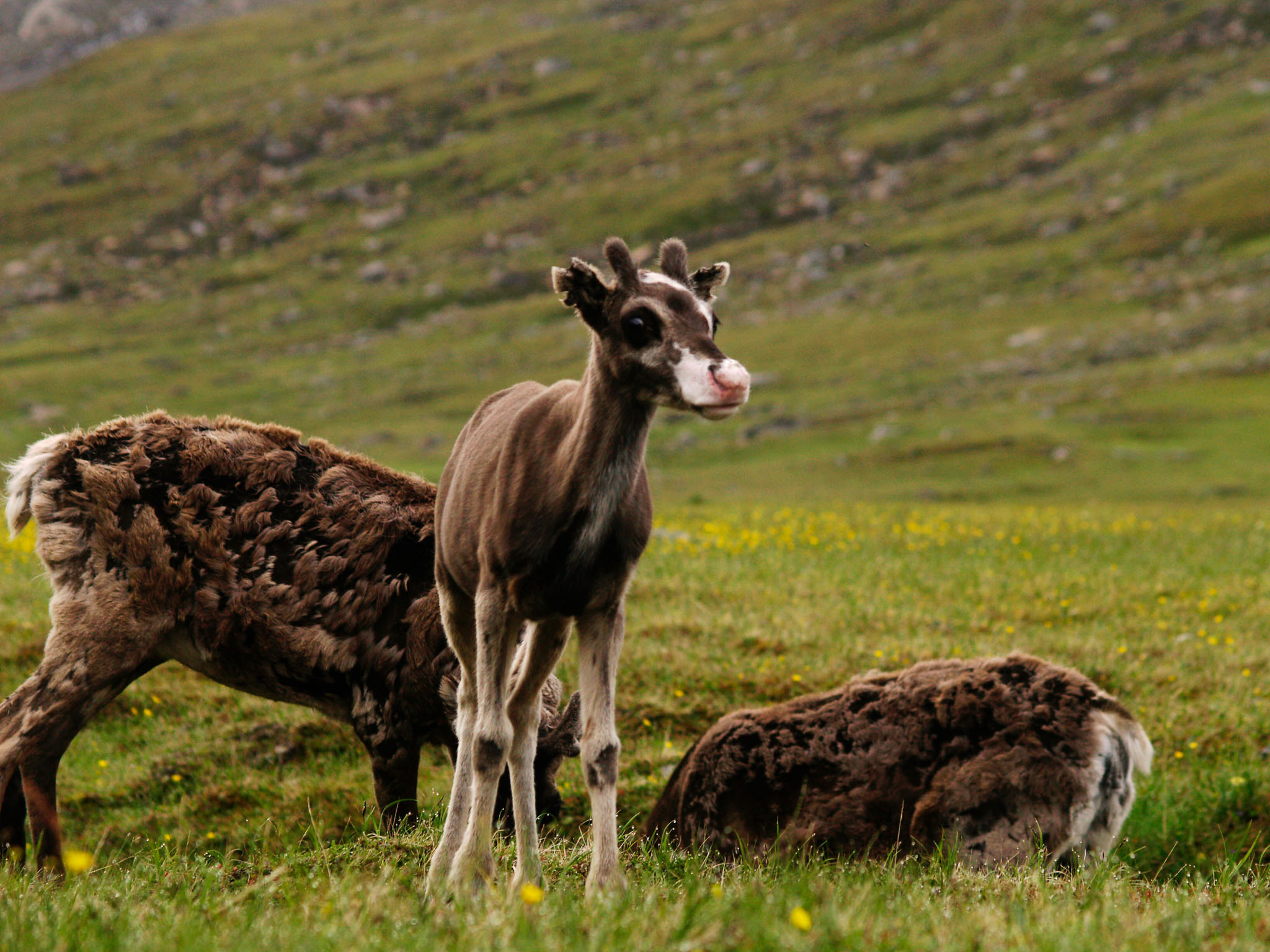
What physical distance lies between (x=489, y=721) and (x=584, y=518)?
1181mm

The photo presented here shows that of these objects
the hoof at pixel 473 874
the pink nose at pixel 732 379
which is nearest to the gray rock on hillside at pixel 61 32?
the hoof at pixel 473 874

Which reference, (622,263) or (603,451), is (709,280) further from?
(603,451)

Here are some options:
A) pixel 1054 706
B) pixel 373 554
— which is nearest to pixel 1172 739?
pixel 1054 706

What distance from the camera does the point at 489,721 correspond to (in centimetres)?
584

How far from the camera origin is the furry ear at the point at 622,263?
17.7ft

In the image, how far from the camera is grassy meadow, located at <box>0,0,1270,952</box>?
5602mm

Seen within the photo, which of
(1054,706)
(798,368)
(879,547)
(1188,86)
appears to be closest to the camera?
(1054,706)

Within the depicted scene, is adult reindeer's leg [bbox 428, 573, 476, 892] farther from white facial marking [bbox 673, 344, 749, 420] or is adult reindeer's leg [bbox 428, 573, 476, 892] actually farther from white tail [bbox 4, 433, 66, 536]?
white tail [bbox 4, 433, 66, 536]

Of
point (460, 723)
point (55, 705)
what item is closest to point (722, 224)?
point (55, 705)

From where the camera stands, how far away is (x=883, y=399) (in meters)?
55.7

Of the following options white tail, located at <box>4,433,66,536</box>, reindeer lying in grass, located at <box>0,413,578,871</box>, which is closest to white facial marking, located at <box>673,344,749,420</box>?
reindeer lying in grass, located at <box>0,413,578,871</box>

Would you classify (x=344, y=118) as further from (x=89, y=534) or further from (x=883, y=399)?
(x=89, y=534)

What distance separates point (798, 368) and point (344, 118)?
84.2 meters

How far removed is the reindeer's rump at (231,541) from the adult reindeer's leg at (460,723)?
1.59m
